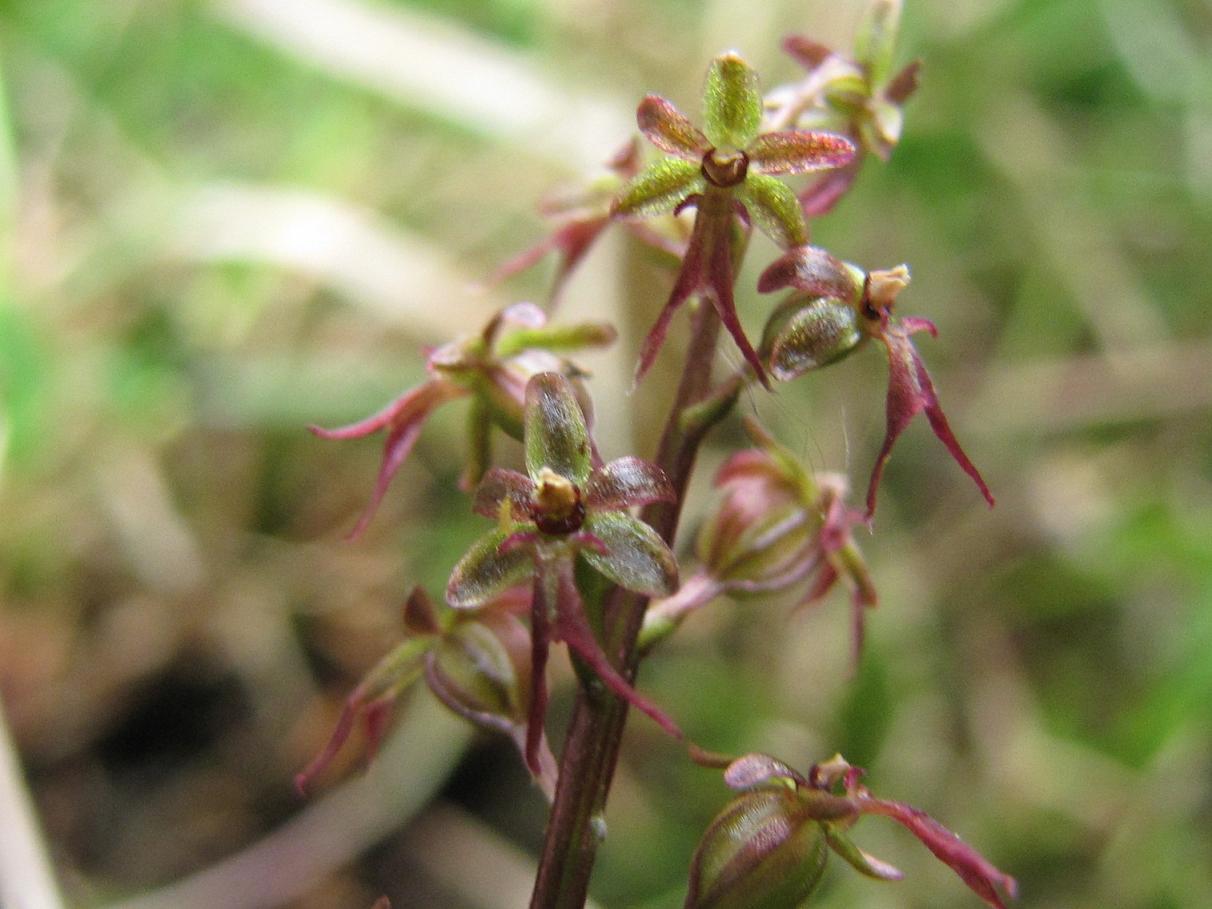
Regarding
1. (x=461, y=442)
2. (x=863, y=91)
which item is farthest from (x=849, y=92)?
(x=461, y=442)

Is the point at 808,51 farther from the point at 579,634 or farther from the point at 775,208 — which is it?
the point at 579,634

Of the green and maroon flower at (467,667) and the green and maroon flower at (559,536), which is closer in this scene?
the green and maroon flower at (559,536)

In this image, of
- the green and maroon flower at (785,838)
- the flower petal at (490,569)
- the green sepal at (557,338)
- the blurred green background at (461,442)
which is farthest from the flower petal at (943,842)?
the blurred green background at (461,442)

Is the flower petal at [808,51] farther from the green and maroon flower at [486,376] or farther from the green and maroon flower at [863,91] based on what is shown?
the green and maroon flower at [486,376]

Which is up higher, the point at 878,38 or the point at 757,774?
the point at 878,38

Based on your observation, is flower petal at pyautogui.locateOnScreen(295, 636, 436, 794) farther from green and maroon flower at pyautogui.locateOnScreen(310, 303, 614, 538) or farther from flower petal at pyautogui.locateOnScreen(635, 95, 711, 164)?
flower petal at pyautogui.locateOnScreen(635, 95, 711, 164)

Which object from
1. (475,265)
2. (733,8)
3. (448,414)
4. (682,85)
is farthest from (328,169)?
(733,8)
